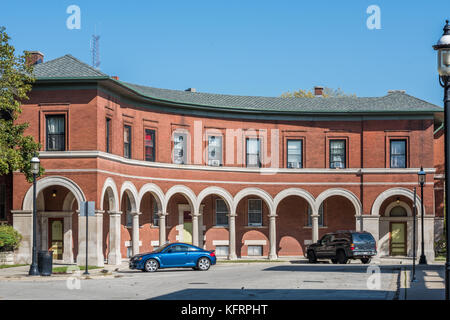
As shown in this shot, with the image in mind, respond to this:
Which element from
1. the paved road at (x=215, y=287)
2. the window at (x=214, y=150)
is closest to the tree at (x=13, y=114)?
the paved road at (x=215, y=287)

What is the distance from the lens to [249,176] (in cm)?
4831

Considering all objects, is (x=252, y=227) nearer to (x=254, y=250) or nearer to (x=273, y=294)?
(x=254, y=250)

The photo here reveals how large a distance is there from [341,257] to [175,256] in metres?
10.4

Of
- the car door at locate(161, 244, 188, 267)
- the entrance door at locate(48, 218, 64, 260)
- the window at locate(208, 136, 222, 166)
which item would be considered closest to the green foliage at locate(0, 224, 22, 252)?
the entrance door at locate(48, 218, 64, 260)

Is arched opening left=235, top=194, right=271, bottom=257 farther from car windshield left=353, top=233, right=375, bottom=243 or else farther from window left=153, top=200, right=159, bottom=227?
car windshield left=353, top=233, right=375, bottom=243

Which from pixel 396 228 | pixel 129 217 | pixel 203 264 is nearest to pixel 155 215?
pixel 129 217

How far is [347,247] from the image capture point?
133 feet

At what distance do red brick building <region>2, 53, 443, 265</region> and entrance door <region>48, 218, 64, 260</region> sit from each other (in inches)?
2.1

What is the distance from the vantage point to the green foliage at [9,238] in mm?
36938

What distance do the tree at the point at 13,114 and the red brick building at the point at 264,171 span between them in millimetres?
6340

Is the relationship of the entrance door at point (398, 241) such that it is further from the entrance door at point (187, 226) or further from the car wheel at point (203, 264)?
the car wheel at point (203, 264)

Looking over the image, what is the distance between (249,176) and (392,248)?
10236mm
